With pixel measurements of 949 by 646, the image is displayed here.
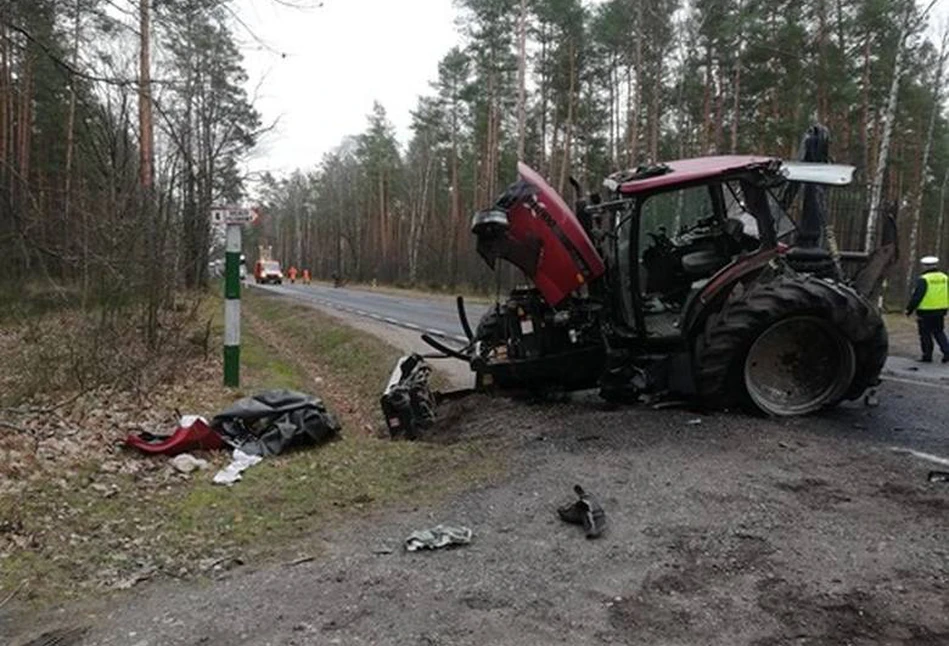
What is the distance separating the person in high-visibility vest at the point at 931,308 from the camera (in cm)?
1139

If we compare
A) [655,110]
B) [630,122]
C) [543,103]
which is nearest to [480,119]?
[543,103]

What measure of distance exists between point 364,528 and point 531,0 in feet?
101

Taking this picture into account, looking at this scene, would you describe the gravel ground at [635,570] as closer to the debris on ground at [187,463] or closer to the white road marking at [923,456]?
the white road marking at [923,456]

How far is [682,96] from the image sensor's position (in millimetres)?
32406

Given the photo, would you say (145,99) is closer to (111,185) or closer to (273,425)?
(273,425)

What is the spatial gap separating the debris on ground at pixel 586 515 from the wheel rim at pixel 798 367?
9.18 ft

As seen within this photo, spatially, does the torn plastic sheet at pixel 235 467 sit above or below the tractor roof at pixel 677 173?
below

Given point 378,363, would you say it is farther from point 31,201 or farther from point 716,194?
point 716,194

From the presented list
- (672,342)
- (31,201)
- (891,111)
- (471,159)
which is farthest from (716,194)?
(471,159)

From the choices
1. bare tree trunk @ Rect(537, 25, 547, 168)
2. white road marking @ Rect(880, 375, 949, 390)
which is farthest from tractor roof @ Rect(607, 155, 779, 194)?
bare tree trunk @ Rect(537, 25, 547, 168)

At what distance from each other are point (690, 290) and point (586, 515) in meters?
3.55

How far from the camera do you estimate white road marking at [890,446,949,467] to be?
16.6ft

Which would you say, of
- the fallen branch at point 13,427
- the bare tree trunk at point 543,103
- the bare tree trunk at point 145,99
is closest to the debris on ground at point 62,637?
the fallen branch at point 13,427

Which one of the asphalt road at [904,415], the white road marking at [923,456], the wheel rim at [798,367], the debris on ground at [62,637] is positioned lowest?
the debris on ground at [62,637]
